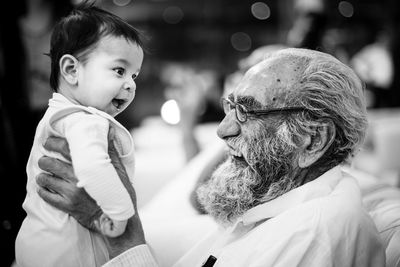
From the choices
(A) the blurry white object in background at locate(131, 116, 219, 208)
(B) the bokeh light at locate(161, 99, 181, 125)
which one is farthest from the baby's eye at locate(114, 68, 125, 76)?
(B) the bokeh light at locate(161, 99, 181, 125)

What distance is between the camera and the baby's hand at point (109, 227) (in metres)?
1.33

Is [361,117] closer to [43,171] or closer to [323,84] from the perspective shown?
[323,84]

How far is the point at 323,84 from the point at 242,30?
32.5 feet

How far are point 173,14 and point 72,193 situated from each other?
10.7m

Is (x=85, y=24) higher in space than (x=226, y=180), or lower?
higher

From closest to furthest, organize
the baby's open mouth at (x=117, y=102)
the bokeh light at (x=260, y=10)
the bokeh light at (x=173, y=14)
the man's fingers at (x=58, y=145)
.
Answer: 1. the man's fingers at (x=58, y=145)
2. the baby's open mouth at (x=117, y=102)
3. the bokeh light at (x=260, y=10)
4. the bokeh light at (x=173, y=14)

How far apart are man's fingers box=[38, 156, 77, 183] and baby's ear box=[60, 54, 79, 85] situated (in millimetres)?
244

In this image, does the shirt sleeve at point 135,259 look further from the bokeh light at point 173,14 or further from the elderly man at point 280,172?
the bokeh light at point 173,14

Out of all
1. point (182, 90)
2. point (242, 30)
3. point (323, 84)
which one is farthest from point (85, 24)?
point (242, 30)

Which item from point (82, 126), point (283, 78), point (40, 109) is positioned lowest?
point (283, 78)

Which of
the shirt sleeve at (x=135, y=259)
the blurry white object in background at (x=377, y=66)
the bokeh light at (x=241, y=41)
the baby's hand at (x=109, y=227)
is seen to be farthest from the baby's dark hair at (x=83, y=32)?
the bokeh light at (x=241, y=41)

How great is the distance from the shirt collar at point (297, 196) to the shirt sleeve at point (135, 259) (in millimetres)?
371

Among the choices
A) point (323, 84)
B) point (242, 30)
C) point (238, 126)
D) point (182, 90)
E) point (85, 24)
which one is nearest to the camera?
point (85, 24)

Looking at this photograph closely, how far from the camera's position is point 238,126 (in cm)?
167
